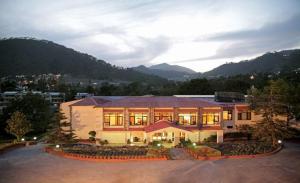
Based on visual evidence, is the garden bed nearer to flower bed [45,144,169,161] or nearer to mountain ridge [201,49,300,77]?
flower bed [45,144,169,161]

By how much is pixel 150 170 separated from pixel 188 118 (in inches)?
502

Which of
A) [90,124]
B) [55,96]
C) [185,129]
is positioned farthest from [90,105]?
[55,96]

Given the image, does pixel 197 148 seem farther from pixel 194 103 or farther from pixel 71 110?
pixel 71 110

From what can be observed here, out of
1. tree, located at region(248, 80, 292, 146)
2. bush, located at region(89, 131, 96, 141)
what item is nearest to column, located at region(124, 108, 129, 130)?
bush, located at region(89, 131, 96, 141)

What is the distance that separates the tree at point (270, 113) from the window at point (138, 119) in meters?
11.5

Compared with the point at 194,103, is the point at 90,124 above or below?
below

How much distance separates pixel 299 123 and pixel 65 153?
30.2 m

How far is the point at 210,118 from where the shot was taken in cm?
3516

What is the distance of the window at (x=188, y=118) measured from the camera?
34875mm

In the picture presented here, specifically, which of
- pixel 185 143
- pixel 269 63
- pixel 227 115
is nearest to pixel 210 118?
pixel 227 115

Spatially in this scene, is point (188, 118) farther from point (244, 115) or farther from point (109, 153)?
point (109, 153)

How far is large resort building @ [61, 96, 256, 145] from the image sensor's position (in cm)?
3394

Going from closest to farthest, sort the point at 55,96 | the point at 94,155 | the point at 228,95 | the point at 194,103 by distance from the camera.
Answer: the point at 94,155 → the point at 194,103 → the point at 228,95 → the point at 55,96

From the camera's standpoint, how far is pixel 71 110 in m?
36.2
